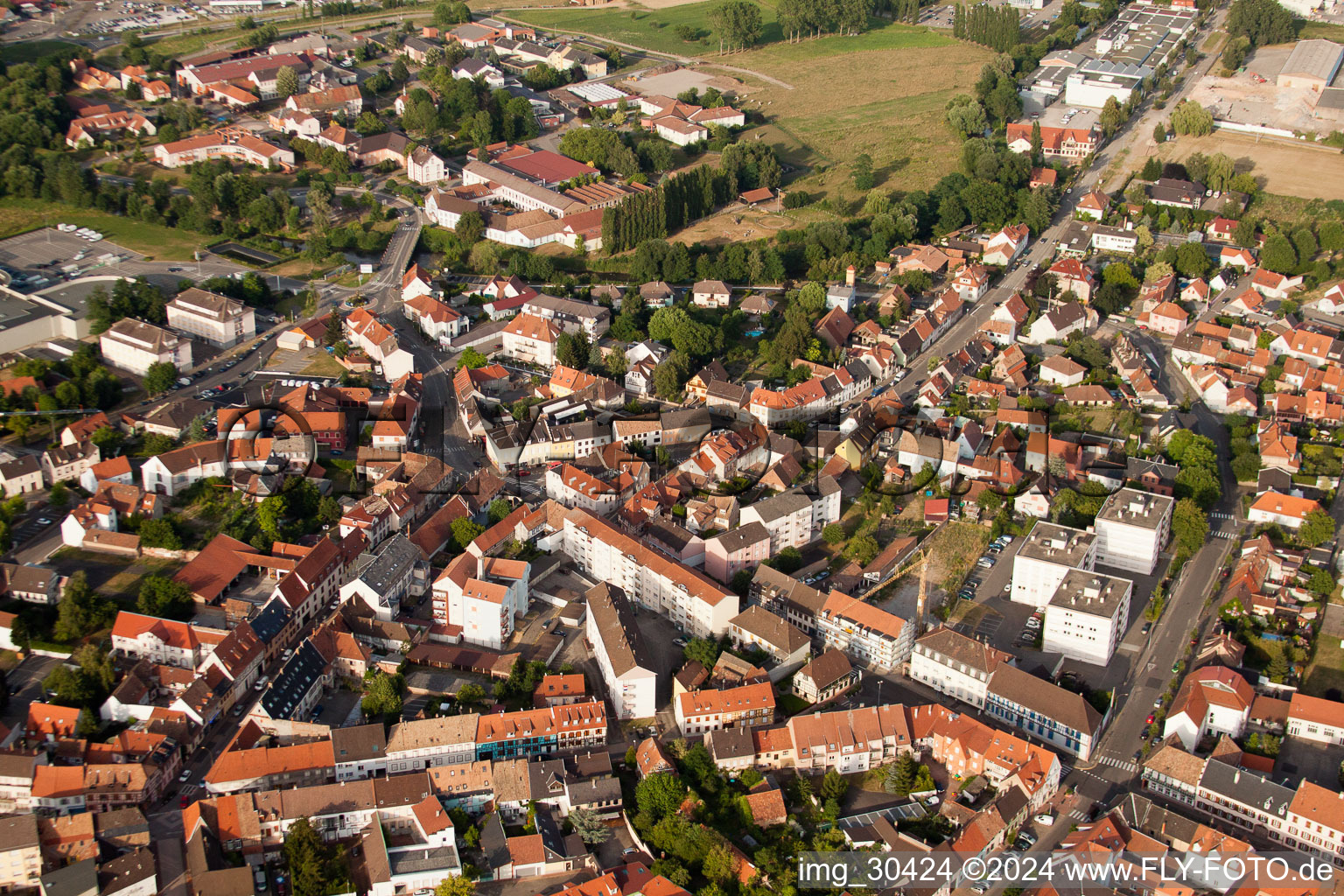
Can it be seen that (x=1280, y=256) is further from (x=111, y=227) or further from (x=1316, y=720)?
(x=111, y=227)

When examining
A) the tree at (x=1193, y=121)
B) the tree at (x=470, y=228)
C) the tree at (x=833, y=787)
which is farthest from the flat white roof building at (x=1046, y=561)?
the tree at (x=1193, y=121)

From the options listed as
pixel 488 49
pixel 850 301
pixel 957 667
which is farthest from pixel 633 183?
pixel 957 667

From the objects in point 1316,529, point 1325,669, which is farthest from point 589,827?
point 1316,529

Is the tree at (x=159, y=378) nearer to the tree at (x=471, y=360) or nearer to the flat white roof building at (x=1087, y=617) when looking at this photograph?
the tree at (x=471, y=360)

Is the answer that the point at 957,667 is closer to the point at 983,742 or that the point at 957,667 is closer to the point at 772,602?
the point at 983,742

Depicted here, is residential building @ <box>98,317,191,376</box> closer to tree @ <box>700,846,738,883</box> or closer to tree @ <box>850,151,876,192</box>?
tree @ <box>700,846,738,883</box>
